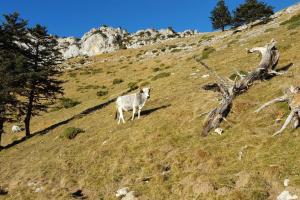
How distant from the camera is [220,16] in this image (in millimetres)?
108875

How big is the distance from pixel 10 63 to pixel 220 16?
84.3 metres

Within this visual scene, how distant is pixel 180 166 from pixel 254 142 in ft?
10.1

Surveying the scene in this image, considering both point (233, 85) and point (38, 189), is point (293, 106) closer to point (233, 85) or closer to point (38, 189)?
point (233, 85)

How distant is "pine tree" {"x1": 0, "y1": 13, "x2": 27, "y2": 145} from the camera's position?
32.5 metres

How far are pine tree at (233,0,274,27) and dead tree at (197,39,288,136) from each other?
201 ft

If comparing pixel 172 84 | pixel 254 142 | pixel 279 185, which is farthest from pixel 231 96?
pixel 172 84

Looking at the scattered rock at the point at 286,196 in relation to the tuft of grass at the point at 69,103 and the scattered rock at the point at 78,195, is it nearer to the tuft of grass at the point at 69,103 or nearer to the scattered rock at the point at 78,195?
the scattered rock at the point at 78,195

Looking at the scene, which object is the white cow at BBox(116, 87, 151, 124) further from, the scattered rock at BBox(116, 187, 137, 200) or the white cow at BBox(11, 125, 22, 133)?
the white cow at BBox(11, 125, 22, 133)

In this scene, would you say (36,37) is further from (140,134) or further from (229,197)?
(229,197)

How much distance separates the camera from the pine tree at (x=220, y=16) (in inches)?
4202

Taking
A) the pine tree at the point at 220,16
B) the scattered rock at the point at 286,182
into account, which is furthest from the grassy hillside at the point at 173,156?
the pine tree at the point at 220,16

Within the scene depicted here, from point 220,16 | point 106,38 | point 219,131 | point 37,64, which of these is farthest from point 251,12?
point 106,38

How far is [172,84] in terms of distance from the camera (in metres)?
34.0

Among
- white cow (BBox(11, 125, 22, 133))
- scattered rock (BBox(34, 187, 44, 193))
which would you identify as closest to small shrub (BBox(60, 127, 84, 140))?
scattered rock (BBox(34, 187, 44, 193))
